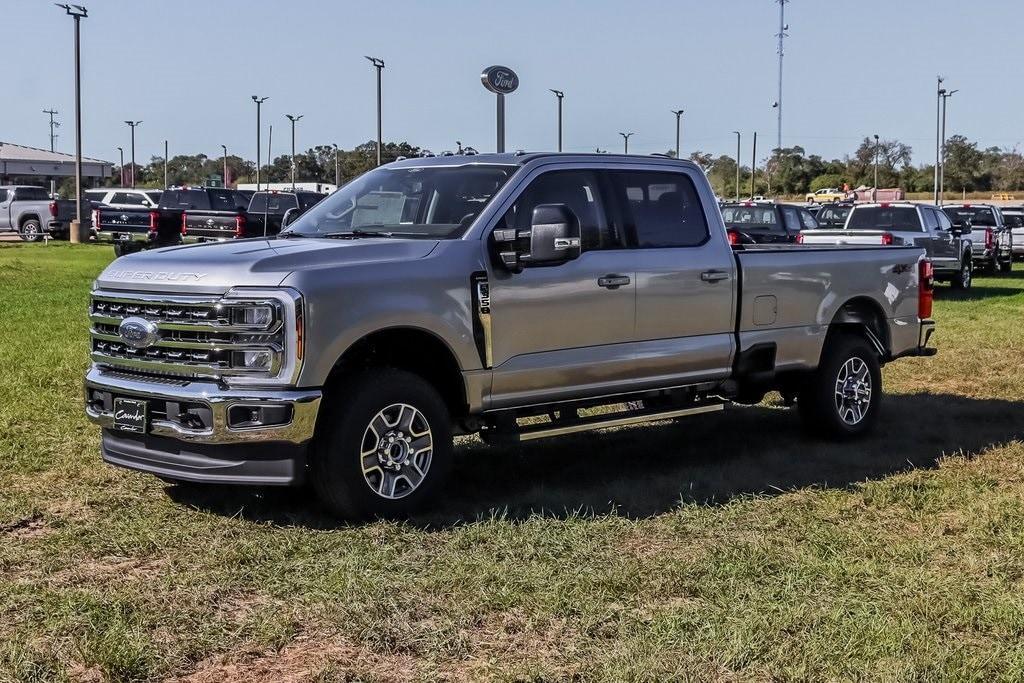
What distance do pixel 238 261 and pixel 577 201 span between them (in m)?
2.22

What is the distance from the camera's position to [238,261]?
246 inches

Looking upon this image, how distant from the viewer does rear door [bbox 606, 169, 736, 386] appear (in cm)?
770

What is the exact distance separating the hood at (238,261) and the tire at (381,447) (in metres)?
0.63

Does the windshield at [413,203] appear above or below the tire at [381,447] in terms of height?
above

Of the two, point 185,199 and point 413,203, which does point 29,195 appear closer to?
point 185,199

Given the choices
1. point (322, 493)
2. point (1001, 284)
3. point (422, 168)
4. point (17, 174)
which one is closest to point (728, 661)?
point (322, 493)

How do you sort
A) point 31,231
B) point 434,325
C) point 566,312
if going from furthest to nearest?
1. point 31,231
2. point 566,312
3. point 434,325

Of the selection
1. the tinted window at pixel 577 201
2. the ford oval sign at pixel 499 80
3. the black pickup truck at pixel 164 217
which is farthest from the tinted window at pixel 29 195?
the tinted window at pixel 577 201

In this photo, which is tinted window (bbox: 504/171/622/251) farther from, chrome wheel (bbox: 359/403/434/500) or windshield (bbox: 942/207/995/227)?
windshield (bbox: 942/207/995/227)

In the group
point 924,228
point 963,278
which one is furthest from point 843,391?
point 963,278

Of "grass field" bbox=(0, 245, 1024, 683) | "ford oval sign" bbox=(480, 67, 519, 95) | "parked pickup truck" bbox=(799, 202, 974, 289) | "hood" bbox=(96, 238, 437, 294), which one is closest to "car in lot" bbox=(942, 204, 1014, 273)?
"parked pickup truck" bbox=(799, 202, 974, 289)

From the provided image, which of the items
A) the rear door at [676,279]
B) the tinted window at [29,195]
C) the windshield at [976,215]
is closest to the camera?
the rear door at [676,279]

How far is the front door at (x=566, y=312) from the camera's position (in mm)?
6949

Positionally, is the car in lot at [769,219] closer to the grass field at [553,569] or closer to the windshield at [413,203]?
the grass field at [553,569]
